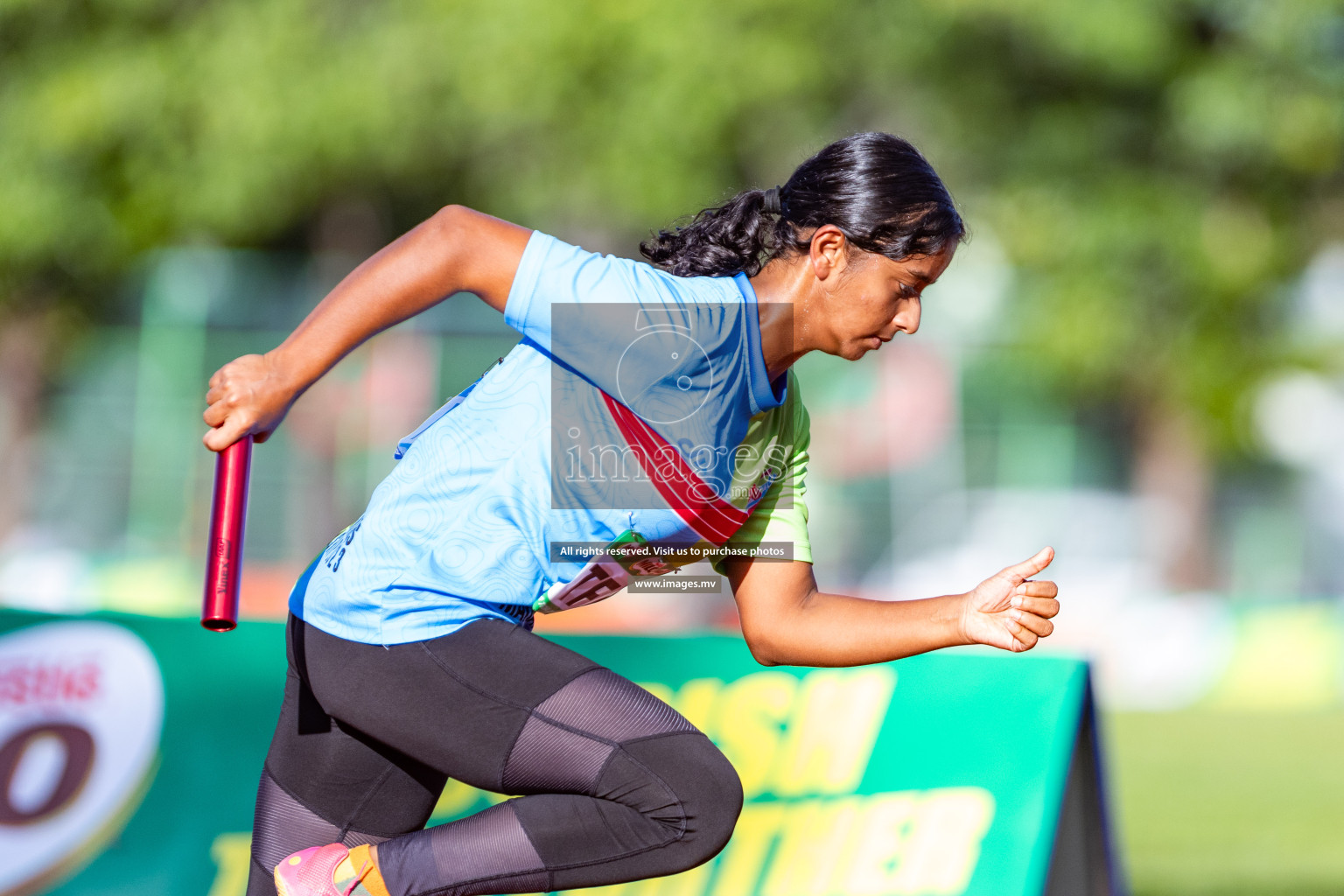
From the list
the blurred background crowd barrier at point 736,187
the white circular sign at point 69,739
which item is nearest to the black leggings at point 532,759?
the white circular sign at point 69,739

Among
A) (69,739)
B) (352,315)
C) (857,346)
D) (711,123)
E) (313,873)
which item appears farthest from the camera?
(711,123)

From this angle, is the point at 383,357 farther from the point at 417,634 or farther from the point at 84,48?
the point at 417,634

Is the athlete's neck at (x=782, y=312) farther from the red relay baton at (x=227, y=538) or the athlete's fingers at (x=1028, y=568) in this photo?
the red relay baton at (x=227, y=538)

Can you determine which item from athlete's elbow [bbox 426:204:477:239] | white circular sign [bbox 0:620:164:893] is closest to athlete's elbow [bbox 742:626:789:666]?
athlete's elbow [bbox 426:204:477:239]

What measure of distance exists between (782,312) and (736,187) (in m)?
12.5

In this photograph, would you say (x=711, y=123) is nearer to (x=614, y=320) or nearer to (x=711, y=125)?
(x=711, y=125)

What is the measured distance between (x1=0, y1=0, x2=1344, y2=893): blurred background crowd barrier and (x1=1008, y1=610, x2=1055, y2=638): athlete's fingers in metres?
11.0

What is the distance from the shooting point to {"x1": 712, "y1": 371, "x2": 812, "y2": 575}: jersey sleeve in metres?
2.82

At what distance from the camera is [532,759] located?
229cm

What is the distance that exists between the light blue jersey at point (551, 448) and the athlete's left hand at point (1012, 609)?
582mm

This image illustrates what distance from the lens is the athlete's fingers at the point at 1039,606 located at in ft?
8.43

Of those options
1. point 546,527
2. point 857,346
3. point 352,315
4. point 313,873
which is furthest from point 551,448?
point 313,873

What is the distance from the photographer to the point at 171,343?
14805 millimetres

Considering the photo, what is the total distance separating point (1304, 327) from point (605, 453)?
57.0 ft
